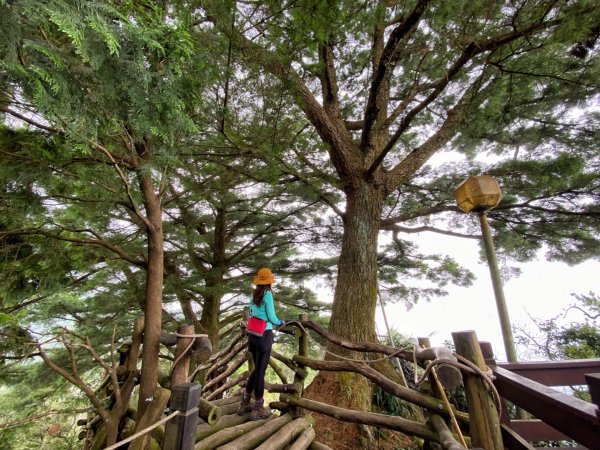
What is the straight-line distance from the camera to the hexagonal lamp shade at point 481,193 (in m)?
2.81

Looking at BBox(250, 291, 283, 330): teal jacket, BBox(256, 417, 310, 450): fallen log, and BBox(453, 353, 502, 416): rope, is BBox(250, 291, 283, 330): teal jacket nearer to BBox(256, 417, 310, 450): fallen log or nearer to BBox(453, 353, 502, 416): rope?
BBox(256, 417, 310, 450): fallen log

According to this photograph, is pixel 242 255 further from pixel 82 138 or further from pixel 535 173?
pixel 535 173

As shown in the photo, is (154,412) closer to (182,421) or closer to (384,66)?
(182,421)

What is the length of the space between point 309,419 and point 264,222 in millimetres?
4585

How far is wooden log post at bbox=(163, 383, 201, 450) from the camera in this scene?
4.71 ft

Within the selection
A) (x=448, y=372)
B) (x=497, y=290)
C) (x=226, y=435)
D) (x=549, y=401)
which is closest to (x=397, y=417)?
(x=448, y=372)

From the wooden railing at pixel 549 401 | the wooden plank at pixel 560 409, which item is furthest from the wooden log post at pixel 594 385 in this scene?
the wooden plank at pixel 560 409

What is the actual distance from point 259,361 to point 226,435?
27.4 inches

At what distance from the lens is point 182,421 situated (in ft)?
A: 4.74

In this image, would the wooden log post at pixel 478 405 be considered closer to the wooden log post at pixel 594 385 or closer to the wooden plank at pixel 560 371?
the wooden log post at pixel 594 385

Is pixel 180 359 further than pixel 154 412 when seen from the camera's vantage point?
Yes

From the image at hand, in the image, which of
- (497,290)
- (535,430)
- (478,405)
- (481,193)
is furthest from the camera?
(497,290)

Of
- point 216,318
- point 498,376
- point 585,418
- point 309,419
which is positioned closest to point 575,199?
point 498,376

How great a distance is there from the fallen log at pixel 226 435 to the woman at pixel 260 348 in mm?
189
